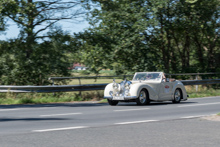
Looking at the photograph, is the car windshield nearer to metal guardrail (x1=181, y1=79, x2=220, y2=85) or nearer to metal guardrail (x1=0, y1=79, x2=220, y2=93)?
metal guardrail (x1=0, y1=79, x2=220, y2=93)

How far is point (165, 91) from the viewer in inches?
658

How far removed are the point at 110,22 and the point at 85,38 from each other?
20.8 feet

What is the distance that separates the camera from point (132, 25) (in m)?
29.1

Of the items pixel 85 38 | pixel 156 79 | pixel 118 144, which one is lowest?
pixel 118 144

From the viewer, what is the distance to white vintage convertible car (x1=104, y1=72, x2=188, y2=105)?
15.5 metres

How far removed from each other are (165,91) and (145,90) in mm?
1247

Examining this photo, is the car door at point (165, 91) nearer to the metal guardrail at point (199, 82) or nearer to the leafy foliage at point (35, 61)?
the metal guardrail at point (199, 82)

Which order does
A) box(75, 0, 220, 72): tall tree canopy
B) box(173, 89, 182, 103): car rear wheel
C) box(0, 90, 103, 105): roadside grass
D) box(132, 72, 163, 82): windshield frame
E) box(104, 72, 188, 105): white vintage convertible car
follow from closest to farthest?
box(104, 72, 188, 105): white vintage convertible car < box(132, 72, 163, 82): windshield frame < box(173, 89, 182, 103): car rear wheel < box(0, 90, 103, 105): roadside grass < box(75, 0, 220, 72): tall tree canopy

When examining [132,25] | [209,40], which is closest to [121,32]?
[132,25]

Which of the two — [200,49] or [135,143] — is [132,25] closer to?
[200,49]

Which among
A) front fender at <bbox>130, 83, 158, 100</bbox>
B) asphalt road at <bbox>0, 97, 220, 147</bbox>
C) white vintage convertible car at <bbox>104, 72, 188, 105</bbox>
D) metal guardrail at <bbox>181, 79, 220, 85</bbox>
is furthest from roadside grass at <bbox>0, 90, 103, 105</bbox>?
asphalt road at <bbox>0, 97, 220, 147</bbox>

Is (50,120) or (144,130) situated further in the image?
(50,120)

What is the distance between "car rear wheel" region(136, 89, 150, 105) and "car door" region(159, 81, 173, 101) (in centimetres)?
76

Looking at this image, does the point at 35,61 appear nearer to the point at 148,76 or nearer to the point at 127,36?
the point at 148,76
